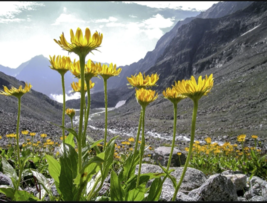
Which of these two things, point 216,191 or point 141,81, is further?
point 216,191

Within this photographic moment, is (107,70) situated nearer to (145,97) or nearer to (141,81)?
(141,81)

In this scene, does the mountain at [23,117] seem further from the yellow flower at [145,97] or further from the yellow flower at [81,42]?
the yellow flower at [145,97]

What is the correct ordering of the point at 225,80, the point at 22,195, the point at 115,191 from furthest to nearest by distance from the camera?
the point at 225,80
the point at 22,195
the point at 115,191

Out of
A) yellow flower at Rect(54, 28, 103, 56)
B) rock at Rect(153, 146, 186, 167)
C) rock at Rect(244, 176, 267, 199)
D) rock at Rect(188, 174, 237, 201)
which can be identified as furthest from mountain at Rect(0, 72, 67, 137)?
rock at Rect(153, 146, 186, 167)

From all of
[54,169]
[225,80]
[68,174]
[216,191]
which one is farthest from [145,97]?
[225,80]

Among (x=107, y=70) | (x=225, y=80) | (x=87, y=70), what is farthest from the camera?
(x=225, y=80)

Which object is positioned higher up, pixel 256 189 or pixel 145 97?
pixel 145 97

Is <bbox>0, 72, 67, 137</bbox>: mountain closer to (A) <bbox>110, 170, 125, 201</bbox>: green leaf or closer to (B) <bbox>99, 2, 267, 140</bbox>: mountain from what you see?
(A) <bbox>110, 170, 125, 201</bbox>: green leaf

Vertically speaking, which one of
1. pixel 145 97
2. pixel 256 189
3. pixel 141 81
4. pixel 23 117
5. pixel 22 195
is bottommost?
pixel 256 189
